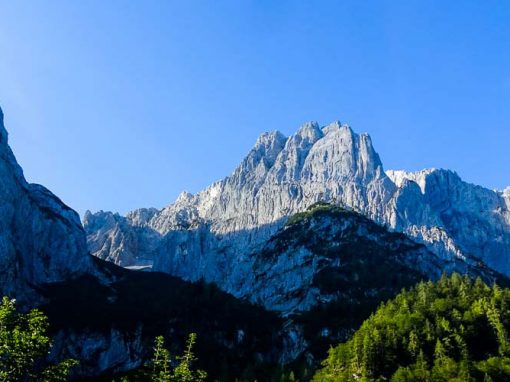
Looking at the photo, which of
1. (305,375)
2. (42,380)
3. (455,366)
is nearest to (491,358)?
(455,366)

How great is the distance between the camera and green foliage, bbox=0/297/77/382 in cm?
3384

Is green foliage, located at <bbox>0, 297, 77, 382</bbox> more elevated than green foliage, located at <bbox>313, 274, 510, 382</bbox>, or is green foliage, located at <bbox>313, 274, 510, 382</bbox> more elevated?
green foliage, located at <bbox>313, 274, 510, 382</bbox>

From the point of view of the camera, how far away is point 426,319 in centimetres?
17388

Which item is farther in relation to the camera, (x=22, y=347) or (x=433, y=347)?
(x=433, y=347)

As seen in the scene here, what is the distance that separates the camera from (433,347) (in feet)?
535

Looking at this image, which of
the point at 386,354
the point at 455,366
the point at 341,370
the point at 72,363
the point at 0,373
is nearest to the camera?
the point at 0,373

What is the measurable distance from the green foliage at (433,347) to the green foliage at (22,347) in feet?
394

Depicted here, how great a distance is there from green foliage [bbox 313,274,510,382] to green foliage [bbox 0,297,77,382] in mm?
120085

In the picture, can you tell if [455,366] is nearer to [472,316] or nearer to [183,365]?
[472,316]

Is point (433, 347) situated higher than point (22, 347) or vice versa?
point (433, 347)

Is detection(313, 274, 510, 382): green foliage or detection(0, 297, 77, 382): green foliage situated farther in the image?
detection(313, 274, 510, 382): green foliage

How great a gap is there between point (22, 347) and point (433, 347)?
490 feet

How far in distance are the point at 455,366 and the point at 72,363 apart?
424ft

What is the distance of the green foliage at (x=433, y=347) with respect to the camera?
14312 cm
